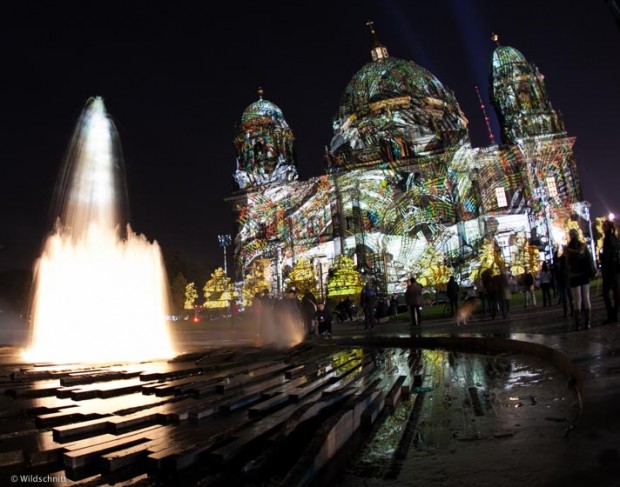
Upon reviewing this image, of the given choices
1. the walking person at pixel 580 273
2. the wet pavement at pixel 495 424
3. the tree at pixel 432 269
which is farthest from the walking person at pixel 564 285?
the tree at pixel 432 269

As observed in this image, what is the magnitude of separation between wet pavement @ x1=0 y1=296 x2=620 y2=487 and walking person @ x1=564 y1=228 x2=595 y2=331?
0.45 meters

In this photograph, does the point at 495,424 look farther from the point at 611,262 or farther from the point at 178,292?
the point at 178,292

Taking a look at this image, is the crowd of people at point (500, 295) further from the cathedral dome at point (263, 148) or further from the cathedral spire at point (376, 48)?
the cathedral spire at point (376, 48)

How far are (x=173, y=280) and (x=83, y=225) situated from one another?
166 feet

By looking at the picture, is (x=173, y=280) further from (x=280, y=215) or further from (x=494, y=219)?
(x=494, y=219)

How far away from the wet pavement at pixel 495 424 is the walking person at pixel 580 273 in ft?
1.49

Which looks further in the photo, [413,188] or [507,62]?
[507,62]

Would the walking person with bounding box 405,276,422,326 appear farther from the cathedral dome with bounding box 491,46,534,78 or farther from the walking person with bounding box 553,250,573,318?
the cathedral dome with bounding box 491,46,534,78

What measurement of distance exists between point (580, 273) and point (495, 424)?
15.0 feet

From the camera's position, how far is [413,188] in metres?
46.3

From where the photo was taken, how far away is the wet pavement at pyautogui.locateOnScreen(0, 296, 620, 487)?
7.92 feet

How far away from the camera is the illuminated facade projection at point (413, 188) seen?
42.4 metres

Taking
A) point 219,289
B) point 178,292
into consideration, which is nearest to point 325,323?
point 219,289

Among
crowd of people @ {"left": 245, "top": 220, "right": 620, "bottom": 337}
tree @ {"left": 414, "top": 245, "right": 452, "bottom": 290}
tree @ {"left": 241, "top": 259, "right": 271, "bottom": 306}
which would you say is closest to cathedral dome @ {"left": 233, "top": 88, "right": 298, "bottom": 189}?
tree @ {"left": 241, "top": 259, "right": 271, "bottom": 306}
